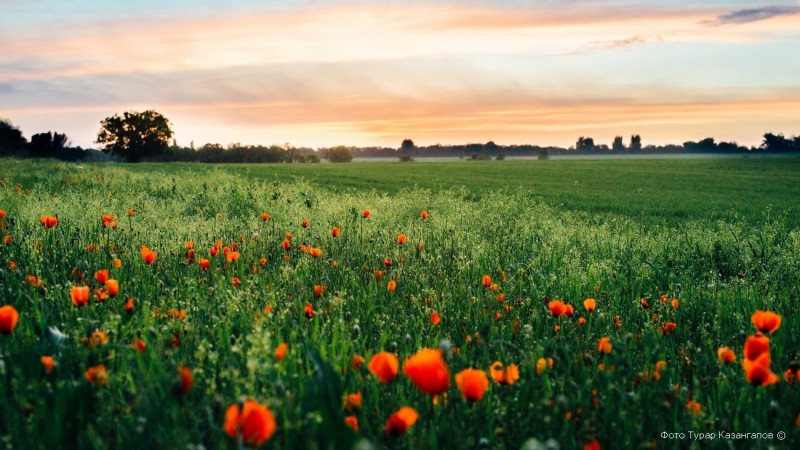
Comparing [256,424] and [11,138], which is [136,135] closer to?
[11,138]

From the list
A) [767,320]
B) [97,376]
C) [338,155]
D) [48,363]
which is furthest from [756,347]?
[338,155]

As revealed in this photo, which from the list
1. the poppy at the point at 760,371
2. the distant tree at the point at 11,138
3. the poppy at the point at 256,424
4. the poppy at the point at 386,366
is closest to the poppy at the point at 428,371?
the poppy at the point at 386,366

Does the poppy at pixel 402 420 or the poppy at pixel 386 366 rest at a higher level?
the poppy at pixel 386 366

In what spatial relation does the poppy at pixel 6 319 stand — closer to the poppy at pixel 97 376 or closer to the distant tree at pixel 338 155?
the poppy at pixel 97 376

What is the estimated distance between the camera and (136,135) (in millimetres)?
94438

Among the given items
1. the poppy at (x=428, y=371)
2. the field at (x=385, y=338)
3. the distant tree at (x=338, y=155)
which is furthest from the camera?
the distant tree at (x=338, y=155)

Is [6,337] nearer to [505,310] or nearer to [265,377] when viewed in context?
[265,377]

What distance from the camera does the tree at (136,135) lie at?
94562 mm

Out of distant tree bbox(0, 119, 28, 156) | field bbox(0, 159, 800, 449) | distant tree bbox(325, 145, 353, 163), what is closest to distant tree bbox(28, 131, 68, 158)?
distant tree bbox(0, 119, 28, 156)

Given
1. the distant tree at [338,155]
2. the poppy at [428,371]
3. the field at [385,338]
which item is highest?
the distant tree at [338,155]

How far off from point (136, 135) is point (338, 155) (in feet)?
124

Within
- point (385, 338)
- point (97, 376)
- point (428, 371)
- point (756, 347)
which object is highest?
point (428, 371)

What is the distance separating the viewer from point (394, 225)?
8750 millimetres

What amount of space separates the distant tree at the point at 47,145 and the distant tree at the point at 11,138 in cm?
132
